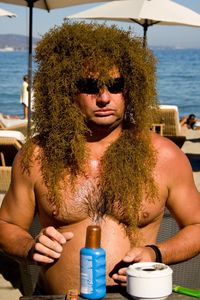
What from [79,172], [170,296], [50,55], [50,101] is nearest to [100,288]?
[170,296]

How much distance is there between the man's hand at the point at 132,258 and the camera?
2.33 meters

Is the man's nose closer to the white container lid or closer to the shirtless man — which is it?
the shirtless man

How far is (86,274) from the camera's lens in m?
2.17

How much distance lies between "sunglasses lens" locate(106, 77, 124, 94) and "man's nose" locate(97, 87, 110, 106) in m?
0.02

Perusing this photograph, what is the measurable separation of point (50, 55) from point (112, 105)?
334 millimetres

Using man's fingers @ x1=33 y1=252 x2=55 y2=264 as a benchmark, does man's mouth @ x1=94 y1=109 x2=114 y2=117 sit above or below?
above

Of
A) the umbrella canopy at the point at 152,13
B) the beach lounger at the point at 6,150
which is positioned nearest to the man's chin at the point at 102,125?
the beach lounger at the point at 6,150

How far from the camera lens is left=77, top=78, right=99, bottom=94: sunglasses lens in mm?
2669

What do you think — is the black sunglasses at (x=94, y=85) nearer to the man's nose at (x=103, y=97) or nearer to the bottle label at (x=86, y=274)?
the man's nose at (x=103, y=97)

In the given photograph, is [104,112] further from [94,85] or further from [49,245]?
[49,245]

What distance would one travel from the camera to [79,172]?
9.04ft

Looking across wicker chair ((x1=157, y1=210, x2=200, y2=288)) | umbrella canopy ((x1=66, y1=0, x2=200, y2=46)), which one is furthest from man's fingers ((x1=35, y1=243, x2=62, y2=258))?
umbrella canopy ((x1=66, y1=0, x2=200, y2=46))

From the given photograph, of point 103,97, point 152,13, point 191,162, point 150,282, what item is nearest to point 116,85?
point 103,97

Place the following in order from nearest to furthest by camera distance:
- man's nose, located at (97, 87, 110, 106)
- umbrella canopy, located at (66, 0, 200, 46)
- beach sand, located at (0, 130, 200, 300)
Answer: man's nose, located at (97, 87, 110, 106) < beach sand, located at (0, 130, 200, 300) < umbrella canopy, located at (66, 0, 200, 46)
